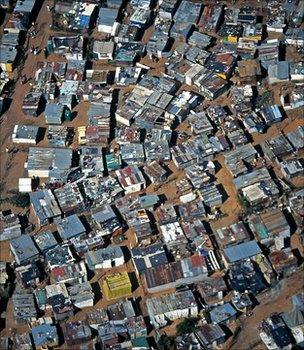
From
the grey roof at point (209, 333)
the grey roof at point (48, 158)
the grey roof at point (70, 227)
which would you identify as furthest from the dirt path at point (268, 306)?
the grey roof at point (48, 158)

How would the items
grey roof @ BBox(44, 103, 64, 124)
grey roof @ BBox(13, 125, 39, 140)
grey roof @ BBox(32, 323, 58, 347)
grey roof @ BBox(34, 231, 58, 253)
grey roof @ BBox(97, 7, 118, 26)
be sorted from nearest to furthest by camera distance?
grey roof @ BBox(32, 323, 58, 347)
grey roof @ BBox(34, 231, 58, 253)
grey roof @ BBox(13, 125, 39, 140)
grey roof @ BBox(44, 103, 64, 124)
grey roof @ BBox(97, 7, 118, 26)

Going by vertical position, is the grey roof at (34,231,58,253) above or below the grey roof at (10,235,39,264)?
above

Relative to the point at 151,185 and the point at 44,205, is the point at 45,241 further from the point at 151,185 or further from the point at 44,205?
the point at 151,185

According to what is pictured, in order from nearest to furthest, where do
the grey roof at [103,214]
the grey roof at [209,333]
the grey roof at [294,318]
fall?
the grey roof at [209,333] → the grey roof at [294,318] → the grey roof at [103,214]

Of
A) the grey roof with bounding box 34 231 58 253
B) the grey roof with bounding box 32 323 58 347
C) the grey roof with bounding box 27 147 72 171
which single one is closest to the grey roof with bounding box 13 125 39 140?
the grey roof with bounding box 27 147 72 171

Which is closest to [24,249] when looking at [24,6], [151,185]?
[151,185]

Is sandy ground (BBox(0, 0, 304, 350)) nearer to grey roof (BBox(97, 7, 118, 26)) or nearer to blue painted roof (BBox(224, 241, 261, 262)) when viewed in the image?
blue painted roof (BBox(224, 241, 261, 262))

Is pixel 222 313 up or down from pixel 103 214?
down

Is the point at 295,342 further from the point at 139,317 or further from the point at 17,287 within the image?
the point at 17,287

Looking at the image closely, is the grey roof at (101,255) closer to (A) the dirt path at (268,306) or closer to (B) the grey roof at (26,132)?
(A) the dirt path at (268,306)
